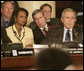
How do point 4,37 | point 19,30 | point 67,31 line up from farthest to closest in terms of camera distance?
point 67,31, point 19,30, point 4,37

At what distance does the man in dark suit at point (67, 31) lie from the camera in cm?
304

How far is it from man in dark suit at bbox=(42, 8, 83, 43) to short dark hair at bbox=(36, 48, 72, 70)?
235cm

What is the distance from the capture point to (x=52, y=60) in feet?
2.07

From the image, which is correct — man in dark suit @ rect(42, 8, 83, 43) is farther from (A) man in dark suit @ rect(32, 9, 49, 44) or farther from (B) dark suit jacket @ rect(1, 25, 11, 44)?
(B) dark suit jacket @ rect(1, 25, 11, 44)

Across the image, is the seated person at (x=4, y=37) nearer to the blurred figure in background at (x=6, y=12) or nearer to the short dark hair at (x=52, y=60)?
the blurred figure in background at (x=6, y=12)

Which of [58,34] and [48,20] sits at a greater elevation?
[48,20]

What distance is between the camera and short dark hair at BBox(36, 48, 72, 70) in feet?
2.07

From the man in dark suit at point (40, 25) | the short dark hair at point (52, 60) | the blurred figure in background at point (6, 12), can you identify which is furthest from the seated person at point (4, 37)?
the short dark hair at point (52, 60)

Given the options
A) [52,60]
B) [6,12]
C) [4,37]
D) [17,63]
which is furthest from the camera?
[6,12]

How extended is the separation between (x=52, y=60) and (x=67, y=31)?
8.28 ft

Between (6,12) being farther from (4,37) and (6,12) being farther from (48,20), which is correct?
(48,20)

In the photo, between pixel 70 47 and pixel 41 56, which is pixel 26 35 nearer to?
pixel 70 47

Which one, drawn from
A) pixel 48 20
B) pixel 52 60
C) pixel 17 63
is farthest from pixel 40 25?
pixel 52 60

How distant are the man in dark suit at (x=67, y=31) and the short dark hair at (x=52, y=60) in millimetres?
2355
